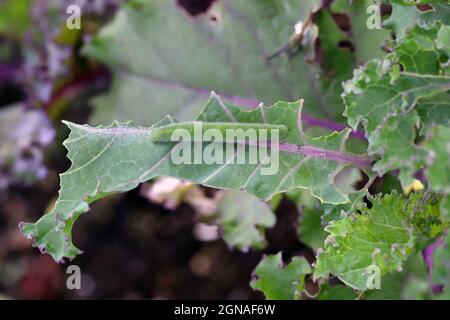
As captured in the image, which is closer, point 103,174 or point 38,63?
point 103,174

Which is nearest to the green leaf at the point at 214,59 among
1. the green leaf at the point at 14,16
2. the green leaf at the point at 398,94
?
the green leaf at the point at 398,94

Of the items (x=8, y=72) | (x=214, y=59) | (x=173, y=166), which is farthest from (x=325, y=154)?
(x=8, y=72)

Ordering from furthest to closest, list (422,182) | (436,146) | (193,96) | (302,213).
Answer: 1. (193,96)
2. (302,213)
3. (422,182)
4. (436,146)

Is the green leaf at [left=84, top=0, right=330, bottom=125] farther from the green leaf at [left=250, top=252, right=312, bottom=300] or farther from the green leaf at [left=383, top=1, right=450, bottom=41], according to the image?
the green leaf at [left=250, top=252, right=312, bottom=300]

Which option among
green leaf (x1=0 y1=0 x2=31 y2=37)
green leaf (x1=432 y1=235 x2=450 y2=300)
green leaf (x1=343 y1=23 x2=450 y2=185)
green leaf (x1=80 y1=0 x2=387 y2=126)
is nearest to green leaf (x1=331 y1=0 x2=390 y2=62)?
green leaf (x1=80 y1=0 x2=387 y2=126)

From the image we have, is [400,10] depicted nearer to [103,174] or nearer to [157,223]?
[103,174]

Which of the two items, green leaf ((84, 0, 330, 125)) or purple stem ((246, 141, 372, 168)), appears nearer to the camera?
purple stem ((246, 141, 372, 168))

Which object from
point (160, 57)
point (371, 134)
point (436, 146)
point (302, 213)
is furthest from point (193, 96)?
point (436, 146)
